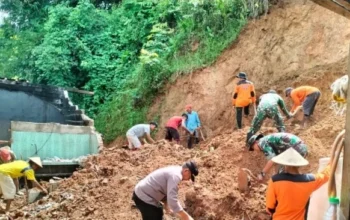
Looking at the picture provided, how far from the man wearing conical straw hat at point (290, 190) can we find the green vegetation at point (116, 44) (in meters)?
10.3

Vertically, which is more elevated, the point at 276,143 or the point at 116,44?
the point at 116,44

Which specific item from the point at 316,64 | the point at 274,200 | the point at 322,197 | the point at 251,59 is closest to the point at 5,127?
→ the point at 251,59

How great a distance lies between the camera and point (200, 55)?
14.2 meters

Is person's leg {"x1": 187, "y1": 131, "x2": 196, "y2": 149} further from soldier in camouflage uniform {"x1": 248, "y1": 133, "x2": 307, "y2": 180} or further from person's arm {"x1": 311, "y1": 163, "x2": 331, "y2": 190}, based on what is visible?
person's arm {"x1": 311, "y1": 163, "x2": 331, "y2": 190}

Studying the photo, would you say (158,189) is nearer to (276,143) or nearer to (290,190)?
(276,143)

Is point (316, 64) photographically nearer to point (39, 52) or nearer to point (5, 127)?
point (5, 127)

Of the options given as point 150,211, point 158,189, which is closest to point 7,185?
point 150,211

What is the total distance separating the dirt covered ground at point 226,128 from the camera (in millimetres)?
6842

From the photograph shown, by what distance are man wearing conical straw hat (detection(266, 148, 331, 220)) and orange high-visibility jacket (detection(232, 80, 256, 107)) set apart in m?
6.17

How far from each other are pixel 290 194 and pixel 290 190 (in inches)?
1.5

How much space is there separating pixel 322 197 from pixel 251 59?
421 inches

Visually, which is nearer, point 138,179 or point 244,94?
point 138,179

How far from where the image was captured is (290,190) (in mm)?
3516

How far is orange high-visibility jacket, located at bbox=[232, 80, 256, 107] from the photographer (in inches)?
386
